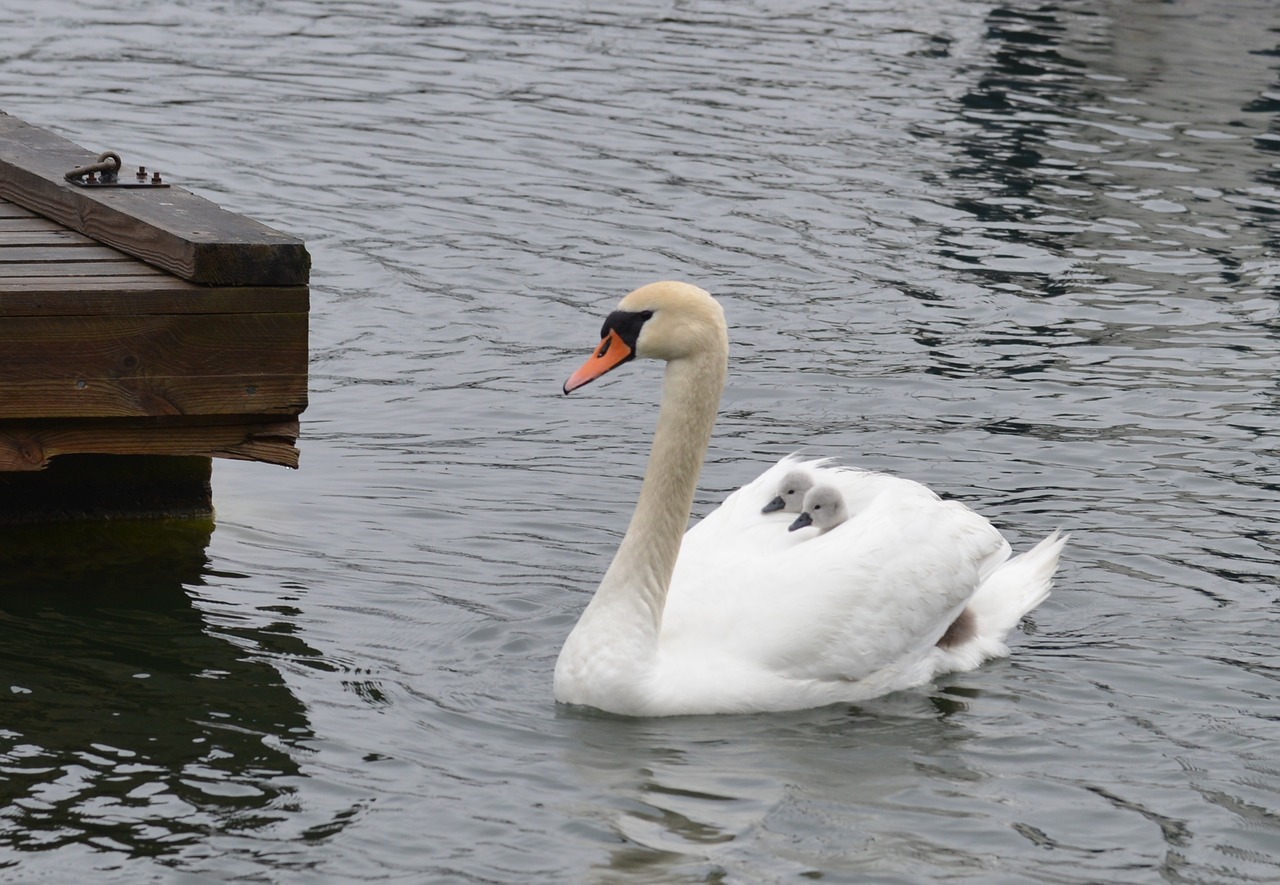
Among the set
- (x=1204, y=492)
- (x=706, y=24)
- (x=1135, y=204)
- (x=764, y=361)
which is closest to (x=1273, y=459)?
(x=1204, y=492)

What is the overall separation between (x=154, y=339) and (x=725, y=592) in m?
2.20

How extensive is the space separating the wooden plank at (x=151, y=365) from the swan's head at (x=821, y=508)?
6.19 feet

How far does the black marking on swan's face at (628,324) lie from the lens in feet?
21.1

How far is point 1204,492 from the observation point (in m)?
9.03

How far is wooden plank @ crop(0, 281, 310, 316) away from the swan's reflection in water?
181 centimetres

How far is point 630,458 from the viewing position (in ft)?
30.5

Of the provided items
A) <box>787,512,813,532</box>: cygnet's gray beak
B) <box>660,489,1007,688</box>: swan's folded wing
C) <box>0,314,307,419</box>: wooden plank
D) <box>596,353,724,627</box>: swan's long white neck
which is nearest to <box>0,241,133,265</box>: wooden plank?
<box>0,314,307,419</box>: wooden plank

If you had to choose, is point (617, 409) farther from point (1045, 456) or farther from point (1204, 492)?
point (1204, 492)

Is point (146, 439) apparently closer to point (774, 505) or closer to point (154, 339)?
point (154, 339)

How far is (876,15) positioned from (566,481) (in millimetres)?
15700

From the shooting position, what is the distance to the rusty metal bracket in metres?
7.64

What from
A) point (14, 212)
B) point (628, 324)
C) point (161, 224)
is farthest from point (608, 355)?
point (14, 212)

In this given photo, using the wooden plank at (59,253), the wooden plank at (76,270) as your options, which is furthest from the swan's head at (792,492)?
the wooden plank at (59,253)

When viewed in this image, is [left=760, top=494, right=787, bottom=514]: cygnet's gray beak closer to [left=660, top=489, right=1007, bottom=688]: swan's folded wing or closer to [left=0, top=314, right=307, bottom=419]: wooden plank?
[left=660, top=489, right=1007, bottom=688]: swan's folded wing
